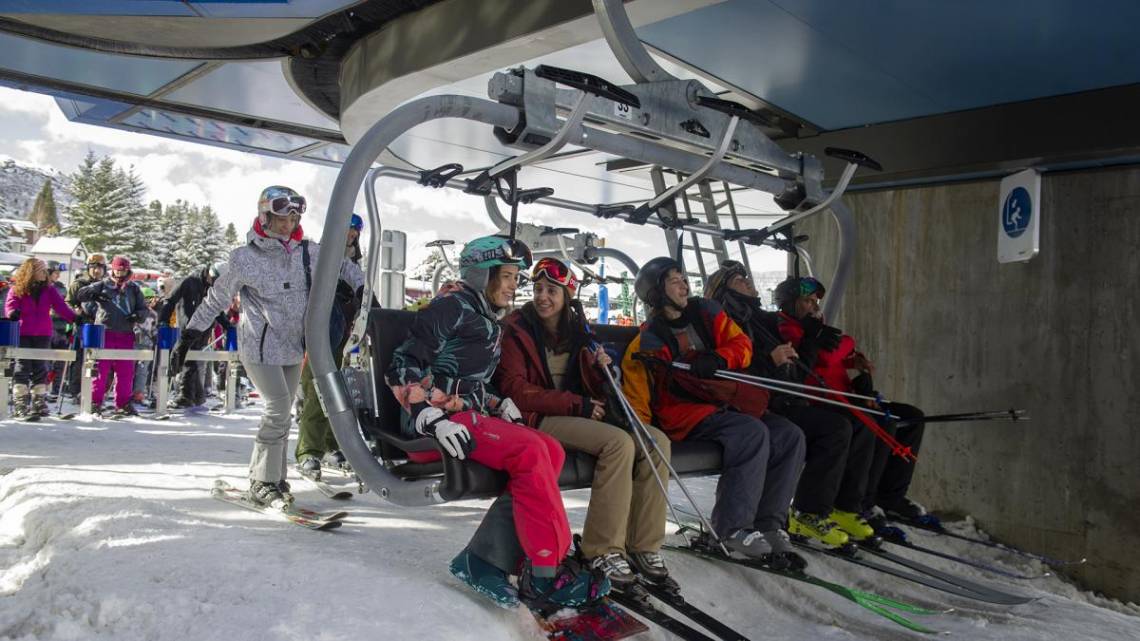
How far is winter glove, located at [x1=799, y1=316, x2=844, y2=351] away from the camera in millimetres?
5473

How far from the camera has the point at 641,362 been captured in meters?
4.57

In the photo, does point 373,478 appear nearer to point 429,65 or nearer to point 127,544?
point 127,544

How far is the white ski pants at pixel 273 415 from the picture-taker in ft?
14.6

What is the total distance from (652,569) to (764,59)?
3.57 meters

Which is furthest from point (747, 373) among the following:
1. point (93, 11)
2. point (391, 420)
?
point (93, 11)

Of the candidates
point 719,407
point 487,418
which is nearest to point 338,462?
point 719,407

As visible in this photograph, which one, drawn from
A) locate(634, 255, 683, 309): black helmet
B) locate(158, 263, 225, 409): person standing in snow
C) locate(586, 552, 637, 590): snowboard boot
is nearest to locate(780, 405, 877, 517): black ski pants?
locate(634, 255, 683, 309): black helmet

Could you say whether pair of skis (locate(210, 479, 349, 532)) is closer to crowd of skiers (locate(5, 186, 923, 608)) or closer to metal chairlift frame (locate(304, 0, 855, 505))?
crowd of skiers (locate(5, 186, 923, 608))

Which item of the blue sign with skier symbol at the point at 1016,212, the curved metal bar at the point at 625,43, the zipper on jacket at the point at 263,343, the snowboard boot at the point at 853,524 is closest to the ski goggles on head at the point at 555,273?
the curved metal bar at the point at 625,43

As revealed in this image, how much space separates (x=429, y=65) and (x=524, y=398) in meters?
3.57

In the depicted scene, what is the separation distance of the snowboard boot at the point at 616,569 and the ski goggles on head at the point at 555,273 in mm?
1295

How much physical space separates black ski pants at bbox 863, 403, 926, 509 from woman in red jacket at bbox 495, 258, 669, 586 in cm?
234

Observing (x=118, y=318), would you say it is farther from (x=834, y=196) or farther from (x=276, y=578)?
(x=834, y=196)

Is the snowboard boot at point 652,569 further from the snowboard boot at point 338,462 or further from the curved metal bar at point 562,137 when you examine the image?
the snowboard boot at point 338,462
